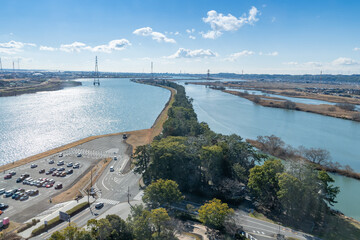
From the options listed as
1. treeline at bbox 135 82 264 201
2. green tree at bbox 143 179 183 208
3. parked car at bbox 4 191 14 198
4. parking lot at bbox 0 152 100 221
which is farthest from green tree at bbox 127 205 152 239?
parked car at bbox 4 191 14 198

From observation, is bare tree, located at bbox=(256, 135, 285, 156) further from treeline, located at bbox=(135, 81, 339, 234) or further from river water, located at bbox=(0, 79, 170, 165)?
river water, located at bbox=(0, 79, 170, 165)

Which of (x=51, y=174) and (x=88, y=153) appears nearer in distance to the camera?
(x=51, y=174)

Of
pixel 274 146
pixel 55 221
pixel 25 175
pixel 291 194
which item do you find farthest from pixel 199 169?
pixel 25 175

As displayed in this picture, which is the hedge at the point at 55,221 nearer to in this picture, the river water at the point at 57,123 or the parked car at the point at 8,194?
the parked car at the point at 8,194

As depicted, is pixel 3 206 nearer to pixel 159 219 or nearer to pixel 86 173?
pixel 86 173

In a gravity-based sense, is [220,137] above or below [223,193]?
above

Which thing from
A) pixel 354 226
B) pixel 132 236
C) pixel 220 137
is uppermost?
pixel 220 137

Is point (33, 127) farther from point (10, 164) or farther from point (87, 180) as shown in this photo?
point (87, 180)

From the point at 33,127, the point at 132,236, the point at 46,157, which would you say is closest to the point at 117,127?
the point at 33,127
